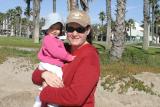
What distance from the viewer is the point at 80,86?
10.3 ft

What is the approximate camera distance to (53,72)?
3.63 meters

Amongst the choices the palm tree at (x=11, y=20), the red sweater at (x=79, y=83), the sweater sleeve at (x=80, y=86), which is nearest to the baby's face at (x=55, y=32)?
the red sweater at (x=79, y=83)

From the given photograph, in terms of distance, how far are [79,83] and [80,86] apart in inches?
0.9

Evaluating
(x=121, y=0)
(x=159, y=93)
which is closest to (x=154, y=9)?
(x=121, y=0)

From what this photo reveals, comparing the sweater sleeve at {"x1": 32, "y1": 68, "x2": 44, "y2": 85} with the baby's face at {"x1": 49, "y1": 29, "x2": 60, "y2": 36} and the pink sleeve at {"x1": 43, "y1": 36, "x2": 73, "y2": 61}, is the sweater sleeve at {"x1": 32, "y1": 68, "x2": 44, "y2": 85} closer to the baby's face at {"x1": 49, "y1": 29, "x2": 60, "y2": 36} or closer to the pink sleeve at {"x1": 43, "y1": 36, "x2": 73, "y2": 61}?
the pink sleeve at {"x1": 43, "y1": 36, "x2": 73, "y2": 61}

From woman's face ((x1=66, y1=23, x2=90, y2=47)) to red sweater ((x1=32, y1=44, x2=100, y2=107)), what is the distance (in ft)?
0.28

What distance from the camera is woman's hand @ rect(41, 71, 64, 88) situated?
3.33 metres

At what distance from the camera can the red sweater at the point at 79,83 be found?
3143mm

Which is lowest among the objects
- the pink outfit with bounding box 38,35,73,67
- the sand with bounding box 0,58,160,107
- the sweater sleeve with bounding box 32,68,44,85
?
the sand with bounding box 0,58,160,107

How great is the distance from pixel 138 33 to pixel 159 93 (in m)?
118

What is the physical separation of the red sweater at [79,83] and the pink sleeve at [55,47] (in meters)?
0.36

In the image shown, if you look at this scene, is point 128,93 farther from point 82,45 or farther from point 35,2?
point 35,2

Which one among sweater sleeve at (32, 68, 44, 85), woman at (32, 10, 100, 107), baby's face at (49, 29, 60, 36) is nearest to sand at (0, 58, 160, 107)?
baby's face at (49, 29, 60, 36)

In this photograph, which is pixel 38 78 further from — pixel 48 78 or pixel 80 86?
pixel 80 86
